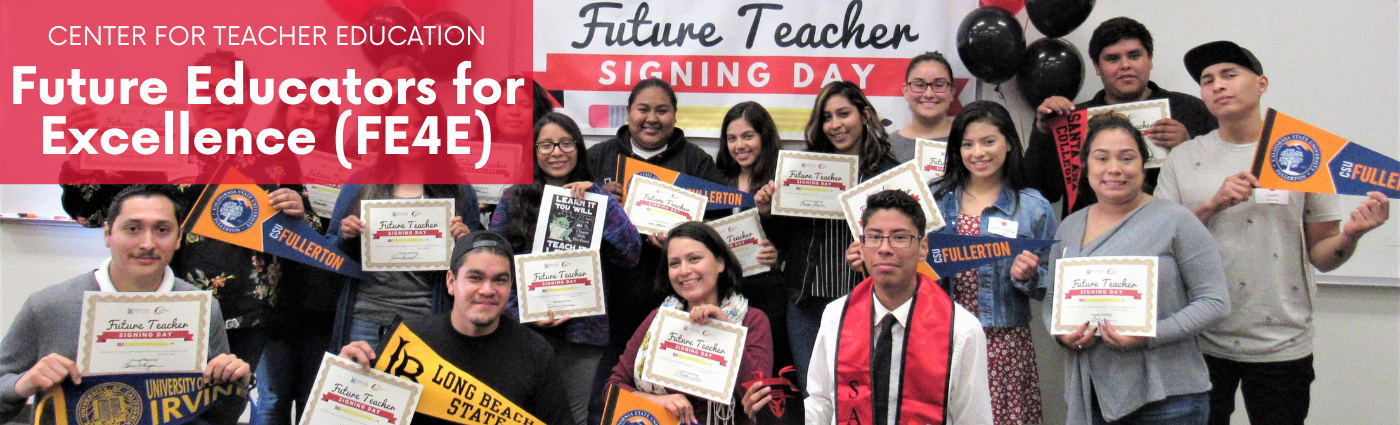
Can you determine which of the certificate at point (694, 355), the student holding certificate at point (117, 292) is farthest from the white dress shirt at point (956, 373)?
the student holding certificate at point (117, 292)

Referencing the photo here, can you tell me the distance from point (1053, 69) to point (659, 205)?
2.05 m

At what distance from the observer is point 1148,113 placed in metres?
3.99

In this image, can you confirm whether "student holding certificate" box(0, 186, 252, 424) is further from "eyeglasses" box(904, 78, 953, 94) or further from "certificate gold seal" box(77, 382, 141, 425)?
"eyeglasses" box(904, 78, 953, 94)

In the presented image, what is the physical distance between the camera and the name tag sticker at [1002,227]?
142 inches

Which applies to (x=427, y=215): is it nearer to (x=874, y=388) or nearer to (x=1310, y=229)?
(x=874, y=388)

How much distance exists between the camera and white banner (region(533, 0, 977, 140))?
5.04 m

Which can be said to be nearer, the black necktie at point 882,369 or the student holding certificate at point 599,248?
the black necktie at point 882,369

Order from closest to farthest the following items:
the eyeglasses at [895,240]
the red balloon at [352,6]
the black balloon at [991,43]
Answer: the eyeglasses at [895,240], the black balloon at [991,43], the red balloon at [352,6]

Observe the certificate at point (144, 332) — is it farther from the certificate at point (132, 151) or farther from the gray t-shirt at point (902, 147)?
the gray t-shirt at point (902, 147)

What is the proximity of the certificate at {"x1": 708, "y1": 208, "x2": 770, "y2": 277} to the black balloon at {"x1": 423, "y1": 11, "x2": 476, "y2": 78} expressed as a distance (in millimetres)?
2072

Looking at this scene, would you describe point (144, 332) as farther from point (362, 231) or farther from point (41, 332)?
point (362, 231)

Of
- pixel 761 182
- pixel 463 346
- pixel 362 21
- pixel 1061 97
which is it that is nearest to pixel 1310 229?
pixel 1061 97

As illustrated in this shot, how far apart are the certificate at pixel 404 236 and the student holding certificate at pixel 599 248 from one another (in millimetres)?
268

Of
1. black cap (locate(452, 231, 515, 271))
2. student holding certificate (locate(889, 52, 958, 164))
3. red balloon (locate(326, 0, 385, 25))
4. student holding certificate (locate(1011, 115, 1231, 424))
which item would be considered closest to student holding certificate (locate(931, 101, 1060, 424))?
student holding certificate (locate(1011, 115, 1231, 424))
